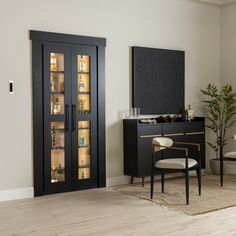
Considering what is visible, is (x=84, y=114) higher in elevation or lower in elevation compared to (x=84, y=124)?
higher

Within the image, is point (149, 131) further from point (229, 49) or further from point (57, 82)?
point (229, 49)

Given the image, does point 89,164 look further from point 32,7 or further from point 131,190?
point 32,7

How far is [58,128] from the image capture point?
18.4ft

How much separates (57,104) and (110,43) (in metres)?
1.28

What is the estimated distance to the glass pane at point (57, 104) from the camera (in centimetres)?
554

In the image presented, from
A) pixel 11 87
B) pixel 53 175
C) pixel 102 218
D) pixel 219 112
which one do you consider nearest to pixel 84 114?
pixel 53 175

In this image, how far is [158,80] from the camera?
651 centimetres

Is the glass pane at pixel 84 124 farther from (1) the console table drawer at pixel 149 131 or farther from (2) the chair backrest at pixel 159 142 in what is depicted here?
(2) the chair backrest at pixel 159 142

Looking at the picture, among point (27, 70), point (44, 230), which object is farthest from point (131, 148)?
point (44, 230)

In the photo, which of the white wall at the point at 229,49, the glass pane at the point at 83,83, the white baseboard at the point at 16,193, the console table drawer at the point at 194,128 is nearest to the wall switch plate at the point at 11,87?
the glass pane at the point at 83,83

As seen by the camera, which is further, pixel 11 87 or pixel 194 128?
pixel 194 128

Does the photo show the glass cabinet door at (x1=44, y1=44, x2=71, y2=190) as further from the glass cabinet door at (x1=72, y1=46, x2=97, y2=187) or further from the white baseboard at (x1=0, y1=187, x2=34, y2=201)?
the white baseboard at (x1=0, y1=187, x2=34, y2=201)

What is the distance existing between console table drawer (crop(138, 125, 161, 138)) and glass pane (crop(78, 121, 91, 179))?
2.54 feet

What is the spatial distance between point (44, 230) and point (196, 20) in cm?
472
